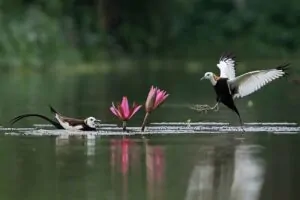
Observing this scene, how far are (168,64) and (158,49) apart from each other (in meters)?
3.98

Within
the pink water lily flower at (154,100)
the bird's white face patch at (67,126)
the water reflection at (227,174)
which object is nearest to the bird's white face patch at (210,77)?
the pink water lily flower at (154,100)

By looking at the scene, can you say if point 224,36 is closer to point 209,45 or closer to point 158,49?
point 209,45

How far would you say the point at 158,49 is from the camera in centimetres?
4650

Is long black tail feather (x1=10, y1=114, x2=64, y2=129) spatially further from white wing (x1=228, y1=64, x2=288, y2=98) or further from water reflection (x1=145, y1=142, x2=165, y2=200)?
white wing (x1=228, y1=64, x2=288, y2=98)

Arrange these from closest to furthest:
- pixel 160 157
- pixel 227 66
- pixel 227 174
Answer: pixel 227 174 → pixel 160 157 → pixel 227 66

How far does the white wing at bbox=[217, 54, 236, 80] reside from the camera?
47.2 ft

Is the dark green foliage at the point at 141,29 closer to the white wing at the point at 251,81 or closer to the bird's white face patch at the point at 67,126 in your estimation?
the bird's white face patch at the point at 67,126

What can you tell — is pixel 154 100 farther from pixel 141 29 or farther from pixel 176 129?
pixel 141 29

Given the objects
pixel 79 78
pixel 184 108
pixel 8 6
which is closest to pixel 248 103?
pixel 184 108

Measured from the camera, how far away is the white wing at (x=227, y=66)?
14.4 metres

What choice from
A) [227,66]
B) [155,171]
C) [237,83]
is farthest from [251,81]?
[155,171]

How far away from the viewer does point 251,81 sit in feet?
46.5

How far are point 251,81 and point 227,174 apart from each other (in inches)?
177

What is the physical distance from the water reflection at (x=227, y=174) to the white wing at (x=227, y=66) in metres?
2.49
